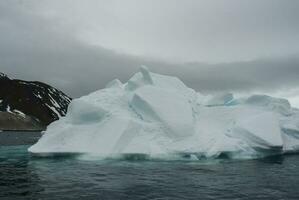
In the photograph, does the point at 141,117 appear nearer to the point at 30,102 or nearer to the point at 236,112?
the point at 236,112

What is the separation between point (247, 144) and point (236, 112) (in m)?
4.34

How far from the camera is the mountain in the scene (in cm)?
14238

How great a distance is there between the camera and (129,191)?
56.0ft

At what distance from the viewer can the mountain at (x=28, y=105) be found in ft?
467

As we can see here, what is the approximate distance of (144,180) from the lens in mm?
19828

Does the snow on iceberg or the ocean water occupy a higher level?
the snow on iceberg

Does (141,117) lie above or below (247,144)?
above

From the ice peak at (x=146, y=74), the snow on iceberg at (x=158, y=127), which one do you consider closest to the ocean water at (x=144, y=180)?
the snow on iceberg at (x=158, y=127)

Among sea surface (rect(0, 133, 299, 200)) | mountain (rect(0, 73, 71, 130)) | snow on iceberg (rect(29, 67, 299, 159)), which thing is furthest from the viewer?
mountain (rect(0, 73, 71, 130))

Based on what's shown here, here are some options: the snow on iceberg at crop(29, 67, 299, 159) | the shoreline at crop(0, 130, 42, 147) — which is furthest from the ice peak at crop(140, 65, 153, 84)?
the shoreline at crop(0, 130, 42, 147)

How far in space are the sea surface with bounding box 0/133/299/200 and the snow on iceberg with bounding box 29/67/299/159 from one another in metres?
1.22

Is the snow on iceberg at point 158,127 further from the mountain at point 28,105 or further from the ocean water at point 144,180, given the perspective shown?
the mountain at point 28,105

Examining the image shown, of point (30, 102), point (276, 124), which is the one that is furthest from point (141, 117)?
point (30, 102)

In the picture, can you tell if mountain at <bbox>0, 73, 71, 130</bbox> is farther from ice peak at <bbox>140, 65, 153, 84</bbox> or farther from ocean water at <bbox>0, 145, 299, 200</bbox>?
ocean water at <bbox>0, 145, 299, 200</bbox>
